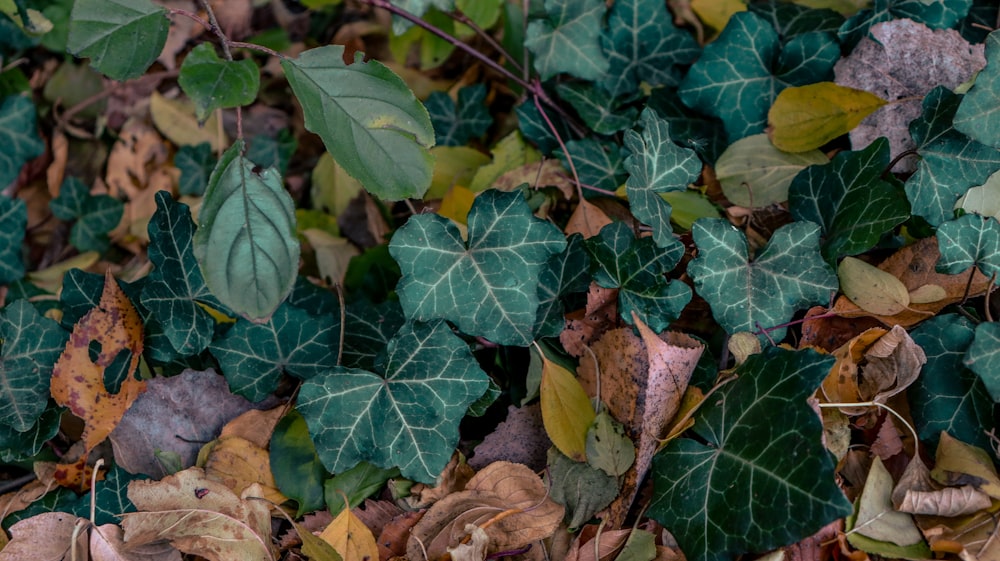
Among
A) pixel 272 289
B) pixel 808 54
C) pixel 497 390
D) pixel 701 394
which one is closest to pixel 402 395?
pixel 497 390

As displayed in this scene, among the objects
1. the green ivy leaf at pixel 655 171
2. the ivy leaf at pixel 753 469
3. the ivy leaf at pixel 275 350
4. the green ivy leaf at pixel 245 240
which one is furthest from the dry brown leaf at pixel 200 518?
the green ivy leaf at pixel 655 171

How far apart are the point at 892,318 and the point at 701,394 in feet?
0.93

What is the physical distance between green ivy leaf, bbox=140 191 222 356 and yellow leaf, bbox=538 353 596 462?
0.50m

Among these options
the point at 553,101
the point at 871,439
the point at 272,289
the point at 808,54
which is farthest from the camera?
the point at 553,101

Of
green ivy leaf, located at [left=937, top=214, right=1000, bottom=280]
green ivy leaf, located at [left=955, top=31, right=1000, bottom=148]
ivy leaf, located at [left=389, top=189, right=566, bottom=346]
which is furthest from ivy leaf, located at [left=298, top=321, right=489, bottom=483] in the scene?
green ivy leaf, located at [left=955, top=31, right=1000, bottom=148]

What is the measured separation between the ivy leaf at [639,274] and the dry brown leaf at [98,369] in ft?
2.34

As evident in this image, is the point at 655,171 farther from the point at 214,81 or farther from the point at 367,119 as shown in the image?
the point at 214,81

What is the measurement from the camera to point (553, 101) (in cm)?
138

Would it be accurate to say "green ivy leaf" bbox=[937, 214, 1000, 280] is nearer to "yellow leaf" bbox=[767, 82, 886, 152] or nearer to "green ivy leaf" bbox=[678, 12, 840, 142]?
"yellow leaf" bbox=[767, 82, 886, 152]

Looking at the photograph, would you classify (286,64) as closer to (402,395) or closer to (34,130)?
(402,395)

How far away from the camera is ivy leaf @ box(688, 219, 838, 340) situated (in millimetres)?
1035

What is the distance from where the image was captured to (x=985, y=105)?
39.2 inches

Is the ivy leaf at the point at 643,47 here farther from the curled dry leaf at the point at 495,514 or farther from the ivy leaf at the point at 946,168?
the curled dry leaf at the point at 495,514

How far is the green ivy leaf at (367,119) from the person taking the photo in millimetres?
972
